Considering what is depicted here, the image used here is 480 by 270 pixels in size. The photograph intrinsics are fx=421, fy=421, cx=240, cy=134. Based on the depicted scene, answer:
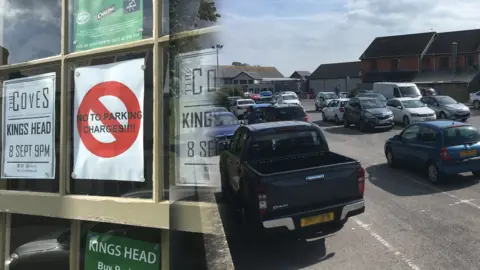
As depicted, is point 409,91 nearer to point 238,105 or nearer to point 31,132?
point 238,105

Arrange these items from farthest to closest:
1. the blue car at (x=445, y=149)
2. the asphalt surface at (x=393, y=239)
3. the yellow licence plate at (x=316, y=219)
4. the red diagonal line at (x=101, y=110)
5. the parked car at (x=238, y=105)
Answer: the blue car at (x=445, y=149)
the yellow licence plate at (x=316, y=219)
the asphalt surface at (x=393, y=239)
the parked car at (x=238, y=105)
the red diagonal line at (x=101, y=110)

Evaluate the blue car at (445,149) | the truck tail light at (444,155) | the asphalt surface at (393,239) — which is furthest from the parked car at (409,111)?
the asphalt surface at (393,239)

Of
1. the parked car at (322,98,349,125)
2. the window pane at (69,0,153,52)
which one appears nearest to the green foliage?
the window pane at (69,0,153,52)

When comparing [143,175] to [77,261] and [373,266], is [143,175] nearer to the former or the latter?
[77,261]

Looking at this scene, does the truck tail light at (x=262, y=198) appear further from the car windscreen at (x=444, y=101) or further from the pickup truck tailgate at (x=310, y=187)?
the car windscreen at (x=444, y=101)

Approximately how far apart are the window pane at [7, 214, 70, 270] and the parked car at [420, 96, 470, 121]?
72.1 ft

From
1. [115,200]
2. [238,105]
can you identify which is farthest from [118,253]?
[238,105]

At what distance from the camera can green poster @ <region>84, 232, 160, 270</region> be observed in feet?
9.43

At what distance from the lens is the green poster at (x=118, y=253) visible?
2875 millimetres

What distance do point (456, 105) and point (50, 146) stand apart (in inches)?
904

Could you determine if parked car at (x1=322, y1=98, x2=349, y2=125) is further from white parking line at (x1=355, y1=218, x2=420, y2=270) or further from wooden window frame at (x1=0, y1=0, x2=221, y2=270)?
wooden window frame at (x1=0, y1=0, x2=221, y2=270)

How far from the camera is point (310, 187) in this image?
5.61 metres

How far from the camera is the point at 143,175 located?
112 inches

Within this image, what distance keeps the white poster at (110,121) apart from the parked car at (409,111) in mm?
19083
